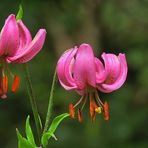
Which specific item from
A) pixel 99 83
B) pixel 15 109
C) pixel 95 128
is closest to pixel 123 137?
pixel 95 128

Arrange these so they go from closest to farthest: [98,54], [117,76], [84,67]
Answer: [84,67] < [117,76] < [98,54]

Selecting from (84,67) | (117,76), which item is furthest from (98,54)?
(84,67)

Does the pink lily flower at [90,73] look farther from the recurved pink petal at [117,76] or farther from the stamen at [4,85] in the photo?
the stamen at [4,85]

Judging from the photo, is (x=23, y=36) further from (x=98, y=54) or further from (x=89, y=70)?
(x=98, y=54)

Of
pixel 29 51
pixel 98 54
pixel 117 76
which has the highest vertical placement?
pixel 29 51

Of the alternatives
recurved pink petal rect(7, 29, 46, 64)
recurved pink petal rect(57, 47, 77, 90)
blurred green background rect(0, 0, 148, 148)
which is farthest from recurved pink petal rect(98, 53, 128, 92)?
blurred green background rect(0, 0, 148, 148)

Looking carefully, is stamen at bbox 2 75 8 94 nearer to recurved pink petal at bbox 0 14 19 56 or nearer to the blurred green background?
recurved pink petal at bbox 0 14 19 56

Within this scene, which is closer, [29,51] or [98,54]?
[29,51]
